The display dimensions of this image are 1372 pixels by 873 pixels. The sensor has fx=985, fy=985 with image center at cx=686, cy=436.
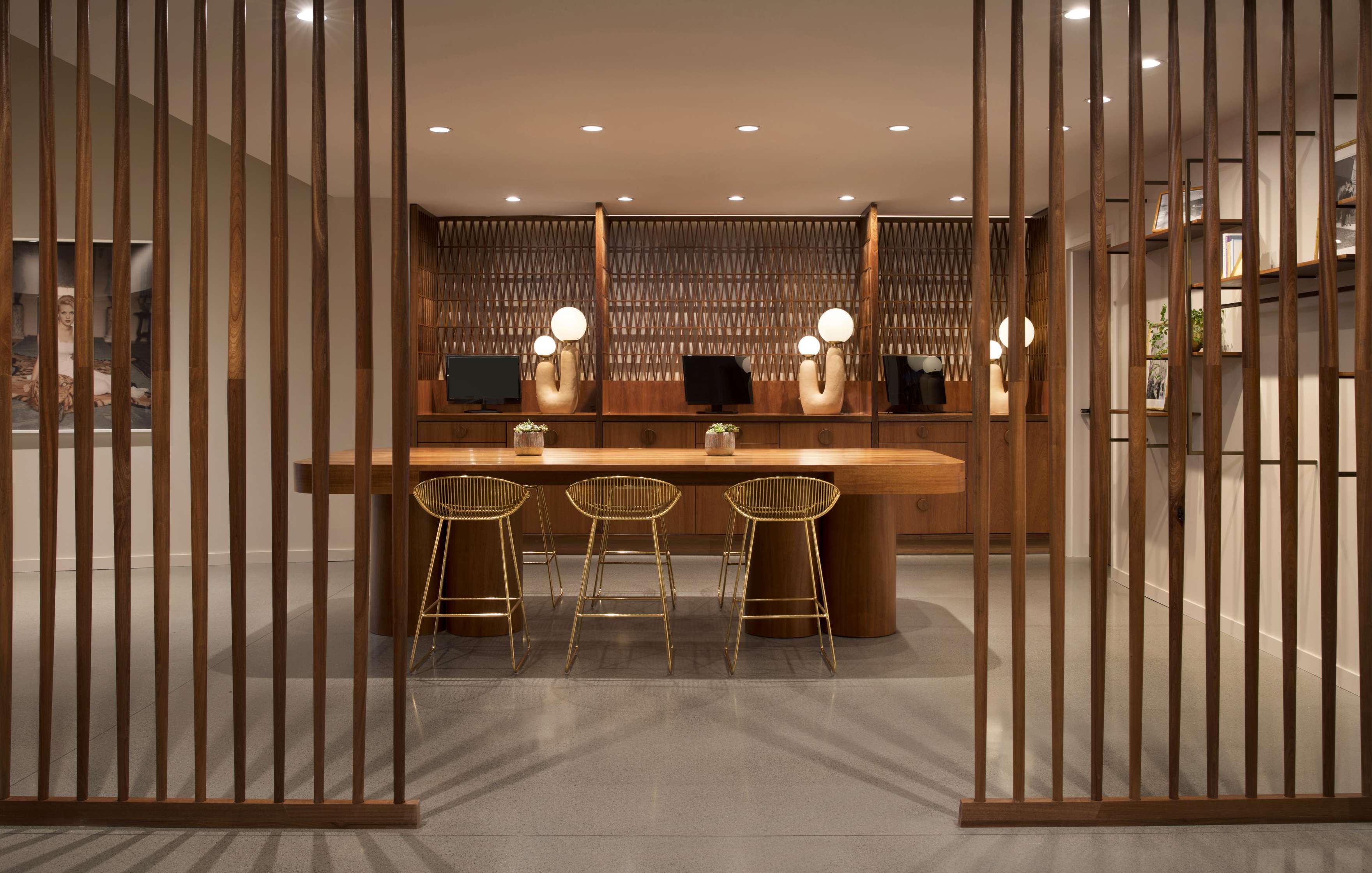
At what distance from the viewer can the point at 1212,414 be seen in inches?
109

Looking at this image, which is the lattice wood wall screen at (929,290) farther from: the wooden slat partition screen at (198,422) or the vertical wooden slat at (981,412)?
the wooden slat partition screen at (198,422)

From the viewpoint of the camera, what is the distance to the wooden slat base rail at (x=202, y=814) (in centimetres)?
278

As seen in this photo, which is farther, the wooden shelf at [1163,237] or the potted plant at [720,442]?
the potted plant at [720,442]

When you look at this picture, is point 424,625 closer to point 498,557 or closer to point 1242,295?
point 498,557

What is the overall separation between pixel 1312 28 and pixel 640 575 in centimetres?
481

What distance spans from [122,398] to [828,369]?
18.7 ft

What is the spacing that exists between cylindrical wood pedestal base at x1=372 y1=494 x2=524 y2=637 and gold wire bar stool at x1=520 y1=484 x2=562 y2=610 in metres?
0.18

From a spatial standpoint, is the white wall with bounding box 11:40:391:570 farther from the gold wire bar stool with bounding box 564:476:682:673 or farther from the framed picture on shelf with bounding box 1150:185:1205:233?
the framed picture on shelf with bounding box 1150:185:1205:233

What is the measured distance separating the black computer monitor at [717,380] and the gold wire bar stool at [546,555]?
1.45 m

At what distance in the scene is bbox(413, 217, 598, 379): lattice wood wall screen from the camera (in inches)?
320

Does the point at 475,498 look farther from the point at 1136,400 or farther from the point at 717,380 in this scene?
the point at 717,380

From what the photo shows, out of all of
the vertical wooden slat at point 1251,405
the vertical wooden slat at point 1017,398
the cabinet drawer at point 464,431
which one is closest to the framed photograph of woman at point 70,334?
the cabinet drawer at point 464,431

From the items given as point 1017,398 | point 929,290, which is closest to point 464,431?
point 929,290

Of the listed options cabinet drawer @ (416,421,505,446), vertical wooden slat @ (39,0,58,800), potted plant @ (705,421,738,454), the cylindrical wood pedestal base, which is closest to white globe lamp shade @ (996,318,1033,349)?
potted plant @ (705,421,738,454)
